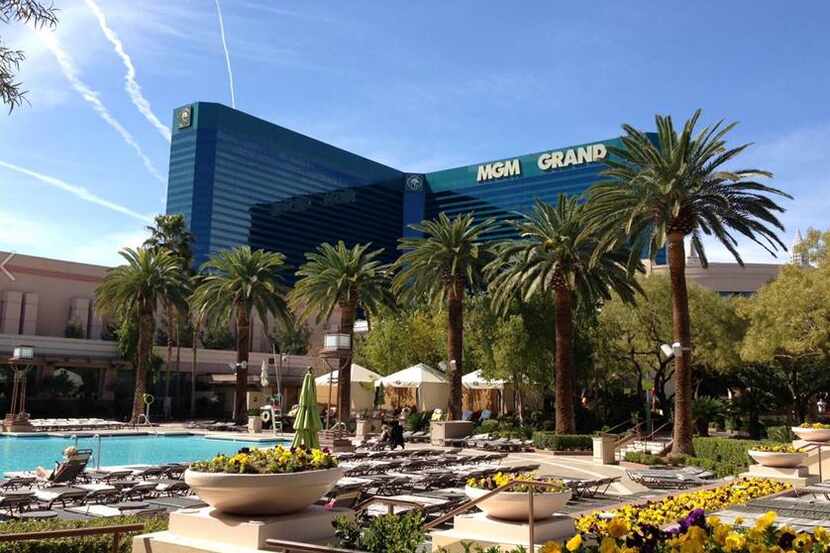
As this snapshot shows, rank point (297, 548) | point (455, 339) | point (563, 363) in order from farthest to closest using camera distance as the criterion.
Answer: point (455, 339) < point (563, 363) < point (297, 548)

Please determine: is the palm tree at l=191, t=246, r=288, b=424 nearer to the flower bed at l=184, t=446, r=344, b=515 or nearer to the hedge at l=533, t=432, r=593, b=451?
the hedge at l=533, t=432, r=593, b=451

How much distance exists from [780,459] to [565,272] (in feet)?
48.5

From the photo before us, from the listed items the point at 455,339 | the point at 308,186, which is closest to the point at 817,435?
the point at 455,339

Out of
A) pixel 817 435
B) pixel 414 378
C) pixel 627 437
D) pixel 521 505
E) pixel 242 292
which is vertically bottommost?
pixel 627 437

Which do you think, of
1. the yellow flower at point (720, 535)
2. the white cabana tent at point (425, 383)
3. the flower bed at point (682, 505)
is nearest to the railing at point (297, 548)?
the yellow flower at point (720, 535)

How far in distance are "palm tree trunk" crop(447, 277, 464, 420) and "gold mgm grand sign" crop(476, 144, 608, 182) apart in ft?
290

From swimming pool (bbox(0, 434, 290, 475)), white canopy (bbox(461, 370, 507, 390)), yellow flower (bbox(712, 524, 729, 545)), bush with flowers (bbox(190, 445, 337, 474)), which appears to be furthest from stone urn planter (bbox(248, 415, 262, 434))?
yellow flower (bbox(712, 524, 729, 545))

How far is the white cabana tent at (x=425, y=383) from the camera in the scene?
129ft

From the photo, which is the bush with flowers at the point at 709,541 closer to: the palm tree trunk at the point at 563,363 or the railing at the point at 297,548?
the railing at the point at 297,548

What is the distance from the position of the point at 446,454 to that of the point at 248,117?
109 meters

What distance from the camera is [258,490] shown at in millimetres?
6641

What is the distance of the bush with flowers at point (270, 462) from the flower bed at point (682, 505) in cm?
314

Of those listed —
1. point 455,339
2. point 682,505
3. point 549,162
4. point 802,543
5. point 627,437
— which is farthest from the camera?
point 549,162

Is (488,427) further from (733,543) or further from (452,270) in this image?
(733,543)
